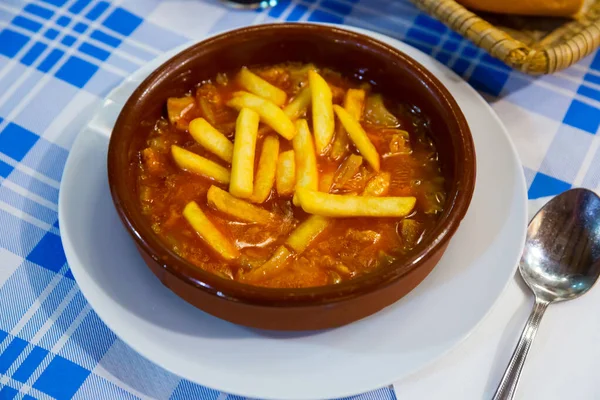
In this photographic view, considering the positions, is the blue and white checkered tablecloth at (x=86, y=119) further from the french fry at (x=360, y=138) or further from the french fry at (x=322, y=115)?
the french fry at (x=322, y=115)

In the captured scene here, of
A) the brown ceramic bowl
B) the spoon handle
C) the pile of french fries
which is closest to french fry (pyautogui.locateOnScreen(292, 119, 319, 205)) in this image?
the pile of french fries

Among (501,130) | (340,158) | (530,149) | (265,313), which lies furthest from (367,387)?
(530,149)

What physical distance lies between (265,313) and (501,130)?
3.55ft

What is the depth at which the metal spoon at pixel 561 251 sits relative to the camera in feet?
6.30

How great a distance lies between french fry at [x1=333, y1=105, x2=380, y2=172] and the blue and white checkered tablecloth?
2.11ft

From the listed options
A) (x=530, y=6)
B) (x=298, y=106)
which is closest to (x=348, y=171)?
(x=298, y=106)

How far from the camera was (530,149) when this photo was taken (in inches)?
92.6

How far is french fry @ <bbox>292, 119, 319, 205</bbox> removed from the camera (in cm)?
189

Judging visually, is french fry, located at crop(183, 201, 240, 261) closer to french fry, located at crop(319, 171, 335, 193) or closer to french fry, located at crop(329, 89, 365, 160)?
french fry, located at crop(319, 171, 335, 193)

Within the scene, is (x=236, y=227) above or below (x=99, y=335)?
above

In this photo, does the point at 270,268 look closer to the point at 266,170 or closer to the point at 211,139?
the point at 266,170

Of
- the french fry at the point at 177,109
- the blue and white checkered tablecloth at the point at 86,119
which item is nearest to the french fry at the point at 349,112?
the french fry at the point at 177,109

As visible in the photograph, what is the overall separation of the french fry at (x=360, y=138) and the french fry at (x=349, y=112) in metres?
0.04

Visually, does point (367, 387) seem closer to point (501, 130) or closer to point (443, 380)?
point (443, 380)
